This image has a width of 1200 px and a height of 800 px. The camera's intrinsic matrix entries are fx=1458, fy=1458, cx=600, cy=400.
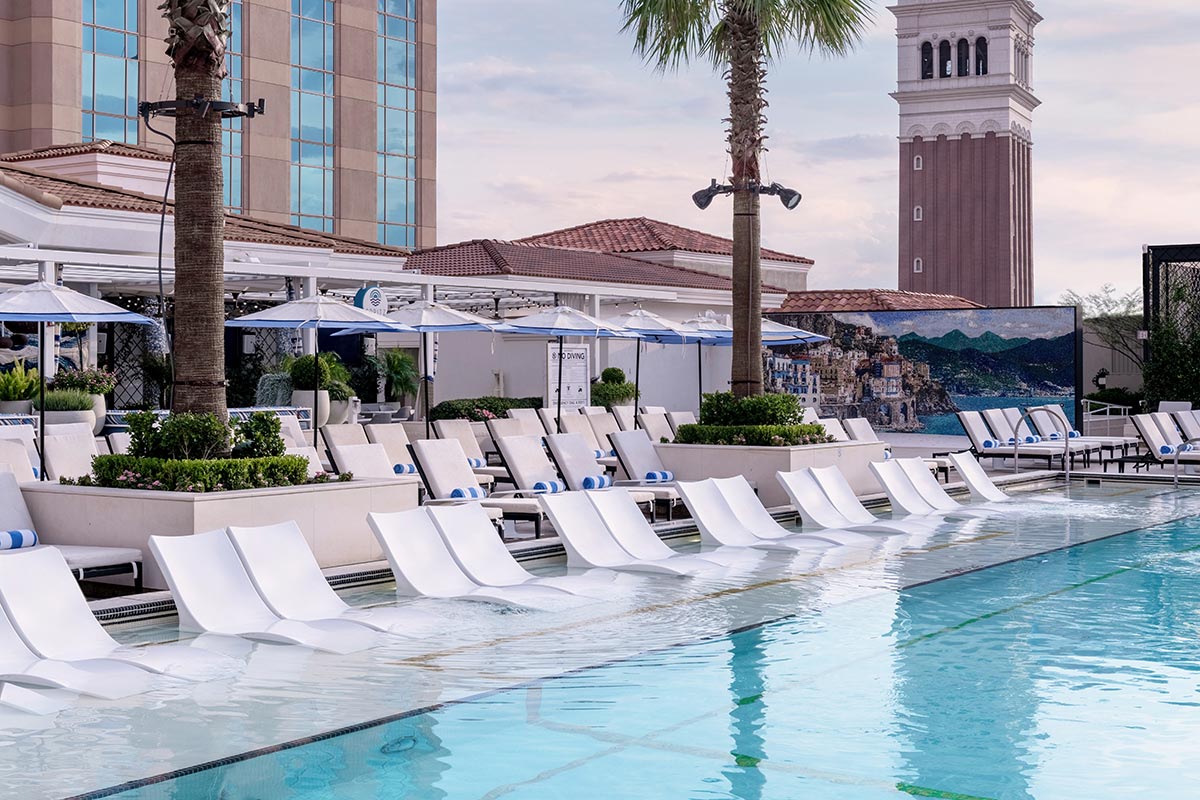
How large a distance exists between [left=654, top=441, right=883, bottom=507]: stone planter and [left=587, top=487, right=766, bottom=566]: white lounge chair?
293cm

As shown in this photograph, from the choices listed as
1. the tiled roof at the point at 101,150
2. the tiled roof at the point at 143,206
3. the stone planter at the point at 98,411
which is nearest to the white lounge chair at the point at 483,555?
the stone planter at the point at 98,411

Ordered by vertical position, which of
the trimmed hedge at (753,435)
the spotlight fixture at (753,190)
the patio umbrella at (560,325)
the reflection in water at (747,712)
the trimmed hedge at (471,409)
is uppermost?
the spotlight fixture at (753,190)

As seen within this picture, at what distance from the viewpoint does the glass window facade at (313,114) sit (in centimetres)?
5291

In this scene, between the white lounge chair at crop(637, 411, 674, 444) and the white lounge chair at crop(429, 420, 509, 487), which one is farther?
the white lounge chair at crop(637, 411, 674, 444)

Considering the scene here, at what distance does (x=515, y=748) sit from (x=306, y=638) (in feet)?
6.99

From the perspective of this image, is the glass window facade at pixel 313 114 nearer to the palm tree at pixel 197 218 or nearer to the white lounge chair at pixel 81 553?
the palm tree at pixel 197 218

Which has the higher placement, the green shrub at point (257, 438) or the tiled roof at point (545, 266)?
the tiled roof at point (545, 266)

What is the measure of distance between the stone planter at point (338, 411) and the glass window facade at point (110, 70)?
91.3 ft

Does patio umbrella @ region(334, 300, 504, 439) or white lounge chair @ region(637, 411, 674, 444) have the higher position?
patio umbrella @ region(334, 300, 504, 439)

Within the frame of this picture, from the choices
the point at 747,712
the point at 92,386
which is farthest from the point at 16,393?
the point at 747,712

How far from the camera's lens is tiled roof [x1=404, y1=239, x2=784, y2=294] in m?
32.5

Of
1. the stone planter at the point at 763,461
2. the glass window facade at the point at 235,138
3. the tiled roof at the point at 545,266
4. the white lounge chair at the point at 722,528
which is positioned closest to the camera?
the white lounge chair at the point at 722,528

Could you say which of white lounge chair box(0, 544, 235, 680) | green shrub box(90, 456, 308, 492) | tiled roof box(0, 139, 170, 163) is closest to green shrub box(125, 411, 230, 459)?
green shrub box(90, 456, 308, 492)

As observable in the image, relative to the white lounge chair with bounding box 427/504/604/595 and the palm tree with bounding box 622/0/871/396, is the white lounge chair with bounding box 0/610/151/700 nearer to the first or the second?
the white lounge chair with bounding box 427/504/604/595
